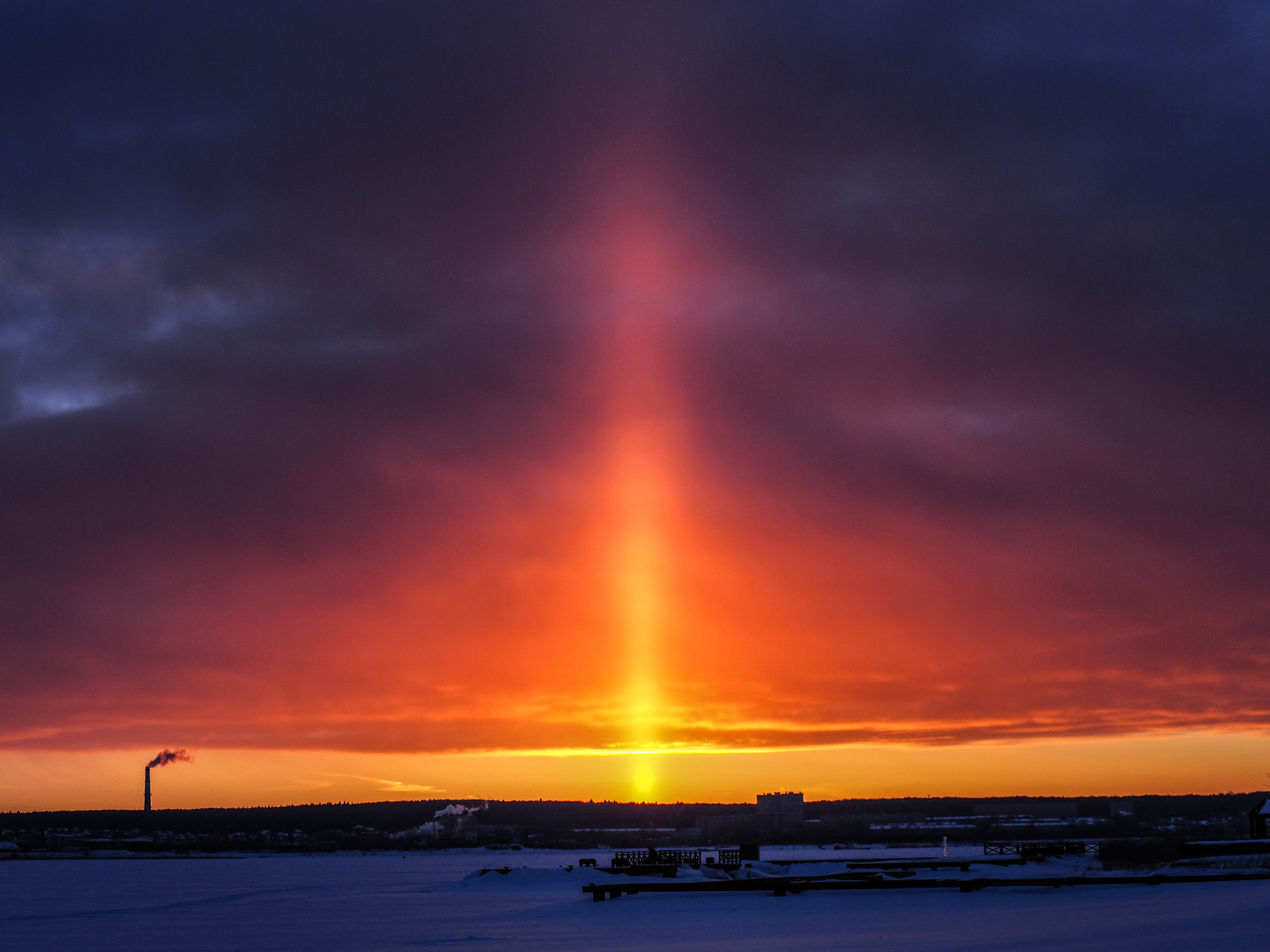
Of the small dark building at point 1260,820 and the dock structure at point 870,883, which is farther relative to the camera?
the small dark building at point 1260,820

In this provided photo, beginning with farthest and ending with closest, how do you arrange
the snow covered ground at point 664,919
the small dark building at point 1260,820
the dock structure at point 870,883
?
the small dark building at point 1260,820, the dock structure at point 870,883, the snow covered ground at point 664,919

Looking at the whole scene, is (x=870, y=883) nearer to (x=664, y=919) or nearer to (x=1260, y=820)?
(x=664, y=919)

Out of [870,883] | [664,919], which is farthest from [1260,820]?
[664,919]

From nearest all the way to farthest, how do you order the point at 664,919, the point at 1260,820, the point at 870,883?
the point at 664,919
the point at 870,883
the point at 1260,820

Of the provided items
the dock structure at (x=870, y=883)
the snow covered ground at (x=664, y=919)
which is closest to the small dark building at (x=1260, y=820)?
the snow covered ground at (x=664, y=919)

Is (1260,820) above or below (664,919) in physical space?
below

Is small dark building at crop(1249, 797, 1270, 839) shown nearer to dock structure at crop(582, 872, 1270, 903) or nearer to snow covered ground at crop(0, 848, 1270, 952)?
Result: snow covered ground at crop(0, 848, 1270, 952)

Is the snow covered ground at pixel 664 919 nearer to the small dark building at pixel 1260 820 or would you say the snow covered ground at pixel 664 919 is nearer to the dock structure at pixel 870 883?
the dock structure at pixel 870 883

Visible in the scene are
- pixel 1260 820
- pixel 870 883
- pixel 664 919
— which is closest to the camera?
pixel 664 919
